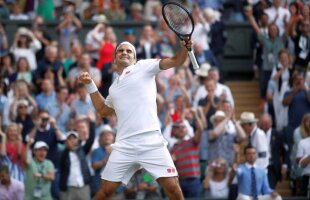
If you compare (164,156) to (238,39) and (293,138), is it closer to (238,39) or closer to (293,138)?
(293,138)

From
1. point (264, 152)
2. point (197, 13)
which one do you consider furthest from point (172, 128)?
point (197, 13)

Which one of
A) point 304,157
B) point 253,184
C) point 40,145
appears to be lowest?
point 253,184

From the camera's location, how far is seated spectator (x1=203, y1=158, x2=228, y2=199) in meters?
19.7

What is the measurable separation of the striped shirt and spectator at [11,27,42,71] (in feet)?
14.4

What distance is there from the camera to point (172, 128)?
20297mm

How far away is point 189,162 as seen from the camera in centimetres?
1975

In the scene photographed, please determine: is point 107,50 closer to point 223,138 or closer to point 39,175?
point 223,138

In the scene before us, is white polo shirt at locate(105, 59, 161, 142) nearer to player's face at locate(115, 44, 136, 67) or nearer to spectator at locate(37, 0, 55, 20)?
player's face at locate(115, 44, 136, 67)

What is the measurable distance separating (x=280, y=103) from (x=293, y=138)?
4.32 feet

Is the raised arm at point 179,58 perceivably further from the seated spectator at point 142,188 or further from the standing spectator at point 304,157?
the standing spectator at point 304,157

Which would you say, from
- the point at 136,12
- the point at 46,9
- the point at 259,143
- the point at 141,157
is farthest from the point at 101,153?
the point at 46,9

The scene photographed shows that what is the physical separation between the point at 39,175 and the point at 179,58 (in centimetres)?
560

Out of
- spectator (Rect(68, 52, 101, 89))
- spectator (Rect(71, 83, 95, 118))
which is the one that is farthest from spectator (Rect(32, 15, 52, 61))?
spectator (Rect(71, 83, 95, 118))

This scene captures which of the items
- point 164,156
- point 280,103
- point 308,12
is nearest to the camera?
point 164,156
